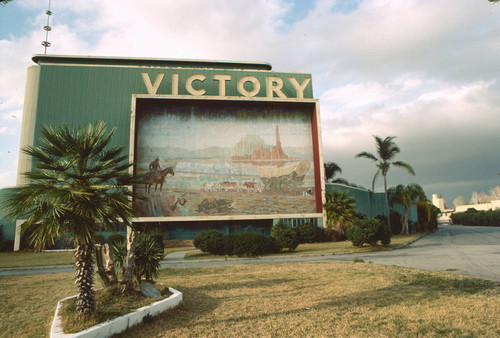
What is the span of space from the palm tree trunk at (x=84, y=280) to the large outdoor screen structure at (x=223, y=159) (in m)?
24.4

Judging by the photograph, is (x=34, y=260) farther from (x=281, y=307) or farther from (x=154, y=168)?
(x=281, y=307)

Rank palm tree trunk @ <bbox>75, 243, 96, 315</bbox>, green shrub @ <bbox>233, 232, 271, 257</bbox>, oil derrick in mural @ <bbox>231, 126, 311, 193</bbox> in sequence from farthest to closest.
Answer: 1. oil derrick in mural @ <bbox>231, 126, 311, 193</bbox>
2. green shrub @ <bbox>233, 232, 271, 257</bbox>
3. palm tree trunk @ <bbox>75, 243, 96, 315</bbox>

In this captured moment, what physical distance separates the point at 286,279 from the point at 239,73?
28073 millimetres

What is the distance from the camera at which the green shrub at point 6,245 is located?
2997cm

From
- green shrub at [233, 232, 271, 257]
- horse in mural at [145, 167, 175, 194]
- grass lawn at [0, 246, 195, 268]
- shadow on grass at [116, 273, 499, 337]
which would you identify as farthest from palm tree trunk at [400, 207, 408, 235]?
grass lawn at [0, 246, 195, 268]

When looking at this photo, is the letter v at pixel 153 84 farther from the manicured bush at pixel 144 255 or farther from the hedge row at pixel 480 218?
the hedge row at pixel 480 218

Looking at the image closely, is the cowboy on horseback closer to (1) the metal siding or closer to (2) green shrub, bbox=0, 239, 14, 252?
(1) the metal siding

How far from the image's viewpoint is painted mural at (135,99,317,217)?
30734 millimetres

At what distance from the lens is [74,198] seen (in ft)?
19.7

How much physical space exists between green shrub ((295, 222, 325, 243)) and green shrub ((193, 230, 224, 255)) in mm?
13040

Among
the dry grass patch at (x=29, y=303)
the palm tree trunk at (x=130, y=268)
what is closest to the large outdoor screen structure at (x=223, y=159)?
the dry grass patch at (x=29, y=303)

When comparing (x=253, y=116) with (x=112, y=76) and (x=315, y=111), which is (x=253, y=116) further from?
(x=112, y=76)

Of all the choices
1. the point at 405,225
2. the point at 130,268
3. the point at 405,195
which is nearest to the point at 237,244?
the point at 130,268

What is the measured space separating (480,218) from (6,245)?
90.3 metres
